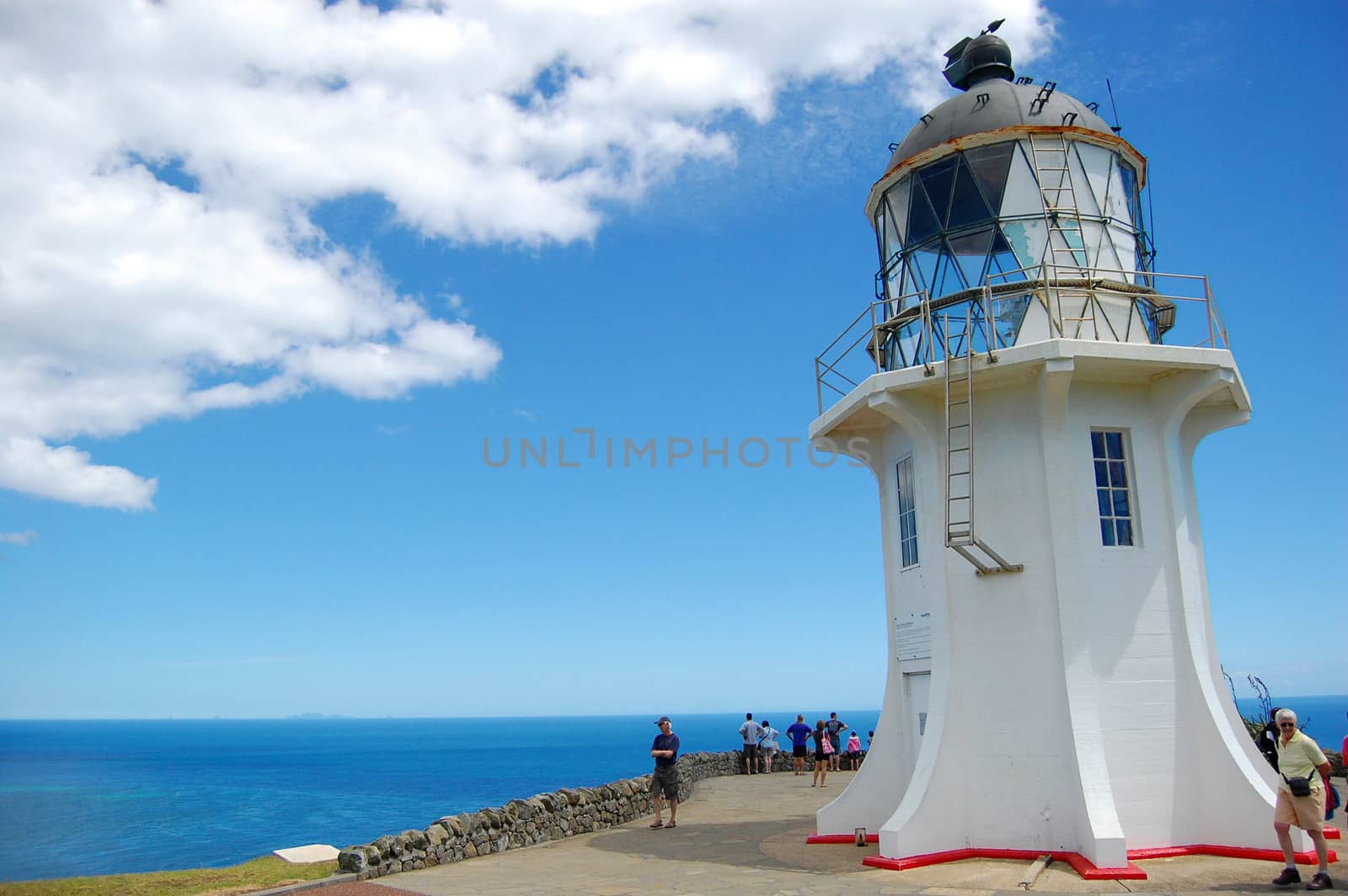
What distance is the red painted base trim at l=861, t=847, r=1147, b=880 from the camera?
991 centimetres

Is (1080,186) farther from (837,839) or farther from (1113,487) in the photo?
(837,839)

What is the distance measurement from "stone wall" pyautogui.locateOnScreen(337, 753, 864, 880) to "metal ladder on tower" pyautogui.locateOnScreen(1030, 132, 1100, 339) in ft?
31.9

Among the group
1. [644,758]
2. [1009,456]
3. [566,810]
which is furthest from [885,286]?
[644,758]

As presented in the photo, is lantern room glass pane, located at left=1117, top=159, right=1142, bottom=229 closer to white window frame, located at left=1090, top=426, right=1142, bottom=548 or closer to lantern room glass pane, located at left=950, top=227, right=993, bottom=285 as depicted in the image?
lantern room glass pane, located at left=950, top=227, right=993, bottom=285

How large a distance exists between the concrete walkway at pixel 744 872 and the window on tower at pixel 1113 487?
11.3 ft

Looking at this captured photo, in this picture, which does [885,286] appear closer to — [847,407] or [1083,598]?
[847,407]

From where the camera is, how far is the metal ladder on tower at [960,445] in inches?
446

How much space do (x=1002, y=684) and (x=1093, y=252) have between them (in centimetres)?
549

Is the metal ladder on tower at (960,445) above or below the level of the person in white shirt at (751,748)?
above

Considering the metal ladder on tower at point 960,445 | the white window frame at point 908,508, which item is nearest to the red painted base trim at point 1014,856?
the metal ladder on tower at point 960,445

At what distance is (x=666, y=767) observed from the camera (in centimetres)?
1477

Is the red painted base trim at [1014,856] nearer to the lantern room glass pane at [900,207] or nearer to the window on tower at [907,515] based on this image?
the window on tower at [907,515]

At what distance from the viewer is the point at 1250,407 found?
1234cm

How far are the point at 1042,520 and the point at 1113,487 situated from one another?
1146 millimetres
